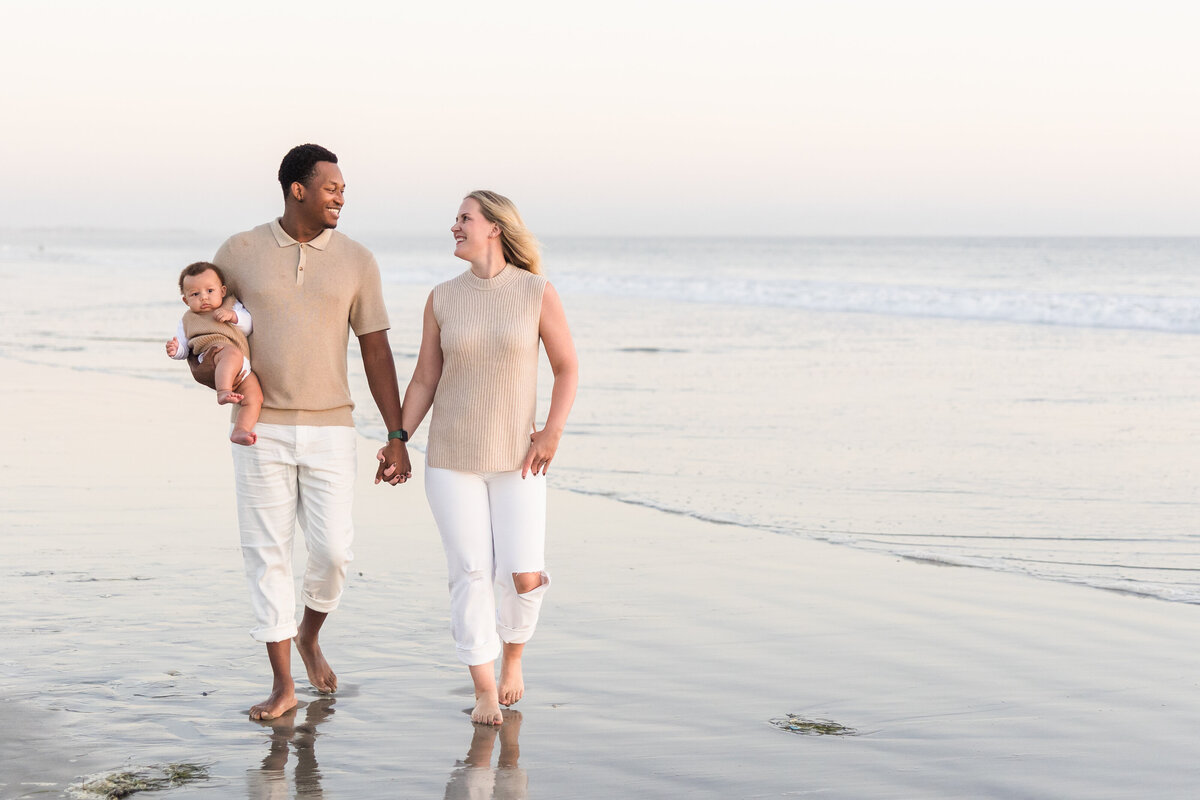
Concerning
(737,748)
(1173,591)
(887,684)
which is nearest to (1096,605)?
(1173,591)

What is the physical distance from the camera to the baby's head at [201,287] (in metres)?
4.12

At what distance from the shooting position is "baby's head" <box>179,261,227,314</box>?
4117 millimetres

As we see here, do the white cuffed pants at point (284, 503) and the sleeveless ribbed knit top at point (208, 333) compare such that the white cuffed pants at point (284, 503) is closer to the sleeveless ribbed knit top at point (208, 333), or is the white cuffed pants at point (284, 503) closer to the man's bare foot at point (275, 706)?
the man's bare foot at point (275, 706)

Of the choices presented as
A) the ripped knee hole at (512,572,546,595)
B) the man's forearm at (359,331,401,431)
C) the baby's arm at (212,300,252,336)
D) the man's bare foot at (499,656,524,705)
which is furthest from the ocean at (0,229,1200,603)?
the man's bare foot at (499,656,524,705)

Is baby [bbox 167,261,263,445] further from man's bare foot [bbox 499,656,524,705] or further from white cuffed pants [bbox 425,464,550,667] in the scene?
man's bare foot [bbox 499,656,524,705]

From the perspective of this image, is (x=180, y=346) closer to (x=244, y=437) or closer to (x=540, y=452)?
(x=244, y=437)

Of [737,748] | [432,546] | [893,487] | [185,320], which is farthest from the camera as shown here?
[893,487]

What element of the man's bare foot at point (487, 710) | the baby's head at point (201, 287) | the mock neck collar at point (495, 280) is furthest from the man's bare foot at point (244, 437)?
the man's bare foot at point (487, 710)

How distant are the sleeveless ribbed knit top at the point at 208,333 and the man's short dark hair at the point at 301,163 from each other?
0.45 m

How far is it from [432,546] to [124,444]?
3922 mm

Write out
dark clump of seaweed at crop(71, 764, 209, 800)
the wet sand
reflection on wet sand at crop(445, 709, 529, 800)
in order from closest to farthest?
dark clump of seaweed at crop(71, 764, 209, 800) < reflection on wet sand at crop(445, 709, 529, 800) < the wet sand

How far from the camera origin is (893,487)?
8.53 metres

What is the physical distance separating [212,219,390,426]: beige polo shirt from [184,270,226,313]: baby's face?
118 mm

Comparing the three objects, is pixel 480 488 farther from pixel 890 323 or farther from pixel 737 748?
pixel 890 323
